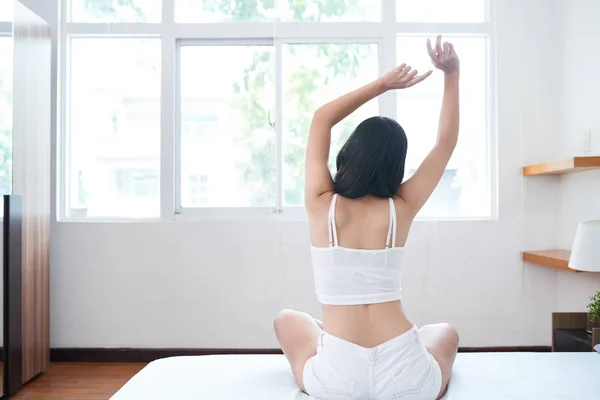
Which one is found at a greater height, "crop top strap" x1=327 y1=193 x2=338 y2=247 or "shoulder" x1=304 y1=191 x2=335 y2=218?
"shoulder" x1=304 y1=191 x2=335 y2=218

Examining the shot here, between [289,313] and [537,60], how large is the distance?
7.75 ft

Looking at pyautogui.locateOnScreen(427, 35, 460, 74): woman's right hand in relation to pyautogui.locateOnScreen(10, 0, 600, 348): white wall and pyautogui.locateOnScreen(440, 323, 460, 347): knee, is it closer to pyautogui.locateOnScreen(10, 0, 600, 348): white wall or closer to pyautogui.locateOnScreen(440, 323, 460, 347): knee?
pyautogui.locateOnScreen(440, 323, 460, 347): knee

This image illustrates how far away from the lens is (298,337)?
1.58 m

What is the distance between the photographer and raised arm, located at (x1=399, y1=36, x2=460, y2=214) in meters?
1.48

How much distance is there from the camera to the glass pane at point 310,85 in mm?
3188

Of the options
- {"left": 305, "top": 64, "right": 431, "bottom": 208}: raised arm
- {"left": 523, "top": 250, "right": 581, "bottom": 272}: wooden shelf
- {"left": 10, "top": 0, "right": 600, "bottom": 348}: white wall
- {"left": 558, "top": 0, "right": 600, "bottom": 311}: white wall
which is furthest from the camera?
{"left": 10, "top": 0, "right": 600, "bottom": 348}: white wall

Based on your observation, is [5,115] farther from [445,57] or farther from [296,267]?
[445,57]

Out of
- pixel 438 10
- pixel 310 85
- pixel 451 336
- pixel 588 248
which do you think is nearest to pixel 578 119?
pixel 438 10

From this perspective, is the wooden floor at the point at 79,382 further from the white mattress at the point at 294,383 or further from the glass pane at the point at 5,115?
the white mattress at the point at 294,383

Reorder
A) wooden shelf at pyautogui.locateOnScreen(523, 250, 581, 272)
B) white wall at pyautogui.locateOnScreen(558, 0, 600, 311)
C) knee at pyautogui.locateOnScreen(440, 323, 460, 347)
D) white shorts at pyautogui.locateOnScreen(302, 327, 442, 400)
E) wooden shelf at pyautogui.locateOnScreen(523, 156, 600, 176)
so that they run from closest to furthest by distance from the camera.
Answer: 1. white shorts at pyautogui.locateOnScreen(302, 327, 442, 400)
2. knee at pyautogui.locateOnScreen(440, 323, 460, 347)
3. wooden shelf at pyautogui.locateOnScreen(523, 156, 600, 176)
4. wooden shelf at pyautogui.locateOnScreen(523, 250, 581, 272)
5. white wall at pyautogui.locateOnScreen(558, 0, 600, 311)

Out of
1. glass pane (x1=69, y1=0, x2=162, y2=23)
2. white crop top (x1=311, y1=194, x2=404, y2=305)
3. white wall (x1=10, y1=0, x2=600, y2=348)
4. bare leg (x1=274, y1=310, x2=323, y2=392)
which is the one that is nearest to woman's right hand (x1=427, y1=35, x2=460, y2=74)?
white crop top (x1=311, y1=194, x2=404, y2=305)

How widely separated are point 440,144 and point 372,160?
11.1 inches

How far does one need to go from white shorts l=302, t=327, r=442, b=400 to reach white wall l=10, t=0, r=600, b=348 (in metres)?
1.72

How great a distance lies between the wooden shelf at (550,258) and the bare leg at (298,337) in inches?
61.7
